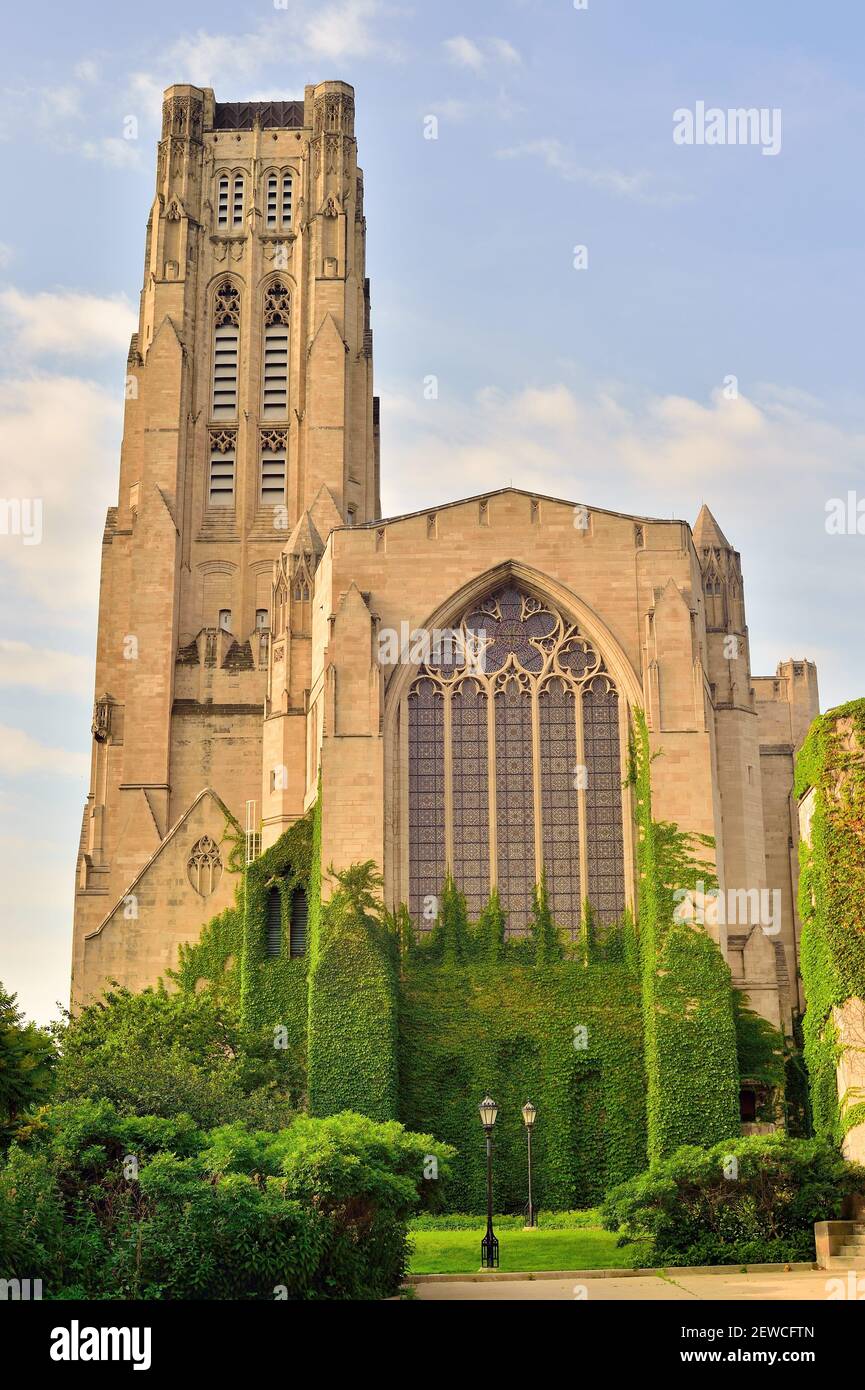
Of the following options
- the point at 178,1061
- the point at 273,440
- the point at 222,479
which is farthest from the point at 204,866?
the point at 273,440

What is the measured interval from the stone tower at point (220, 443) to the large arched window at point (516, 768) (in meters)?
11.2

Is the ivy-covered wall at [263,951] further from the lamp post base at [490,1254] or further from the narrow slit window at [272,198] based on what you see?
the narrow slit window at [272,198]

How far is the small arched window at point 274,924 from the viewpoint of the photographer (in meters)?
43.7

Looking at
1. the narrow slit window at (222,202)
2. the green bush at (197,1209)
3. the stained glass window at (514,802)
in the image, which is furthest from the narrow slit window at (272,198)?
the green bush at (197,1209)

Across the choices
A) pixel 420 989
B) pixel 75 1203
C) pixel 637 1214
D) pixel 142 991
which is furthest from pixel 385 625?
pixel 75 1203

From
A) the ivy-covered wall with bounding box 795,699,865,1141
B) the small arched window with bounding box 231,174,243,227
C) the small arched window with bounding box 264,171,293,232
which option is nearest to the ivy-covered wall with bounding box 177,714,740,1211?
the ivy-covered wall with bounding box 795,699,865,1141

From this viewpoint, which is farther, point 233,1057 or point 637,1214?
point 233,1057

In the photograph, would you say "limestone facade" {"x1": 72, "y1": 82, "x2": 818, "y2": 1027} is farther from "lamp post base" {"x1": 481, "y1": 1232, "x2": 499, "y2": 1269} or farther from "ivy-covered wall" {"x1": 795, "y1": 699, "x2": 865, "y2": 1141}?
"lamp post base" {"x1": 481, "y1": 1232, "x2": 499, "y2": 1269}

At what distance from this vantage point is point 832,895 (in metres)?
34.5

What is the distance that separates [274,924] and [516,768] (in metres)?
7.68
